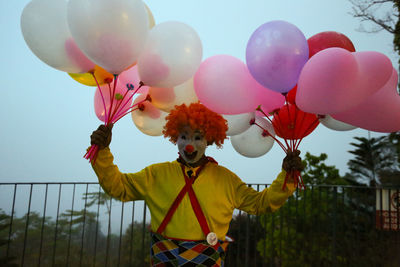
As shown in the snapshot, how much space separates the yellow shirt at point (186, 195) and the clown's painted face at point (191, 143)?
0.09 metres

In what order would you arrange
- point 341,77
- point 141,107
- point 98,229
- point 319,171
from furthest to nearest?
point 319,171 → point 98,229 → point 141,107 → point 341,77

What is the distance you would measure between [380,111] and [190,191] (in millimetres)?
1161

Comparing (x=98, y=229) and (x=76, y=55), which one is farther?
(x=98, y=229)

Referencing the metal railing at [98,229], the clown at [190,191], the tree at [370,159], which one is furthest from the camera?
the tree at [370,159]

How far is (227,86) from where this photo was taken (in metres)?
1.91

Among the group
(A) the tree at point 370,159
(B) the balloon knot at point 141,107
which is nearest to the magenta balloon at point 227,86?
(B) the balloon knot at point 141,107

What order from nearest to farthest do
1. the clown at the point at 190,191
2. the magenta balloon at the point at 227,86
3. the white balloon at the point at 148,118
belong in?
1. the clown at the point at 190,191
2. the magenta balloon at the point at 227,86
3. the white balloon at the point at 148,118

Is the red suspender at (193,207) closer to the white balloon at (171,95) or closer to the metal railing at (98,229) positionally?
the white balloon at (171,95)

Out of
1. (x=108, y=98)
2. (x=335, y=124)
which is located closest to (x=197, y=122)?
(x=108, y=98)

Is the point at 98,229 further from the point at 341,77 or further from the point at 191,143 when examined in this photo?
the point at 341,77

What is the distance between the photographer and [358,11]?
7156 mm

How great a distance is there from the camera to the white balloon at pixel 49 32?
1757mm

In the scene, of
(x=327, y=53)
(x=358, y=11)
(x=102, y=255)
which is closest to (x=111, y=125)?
(x=327, y=53)

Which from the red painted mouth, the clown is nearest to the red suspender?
the clown
